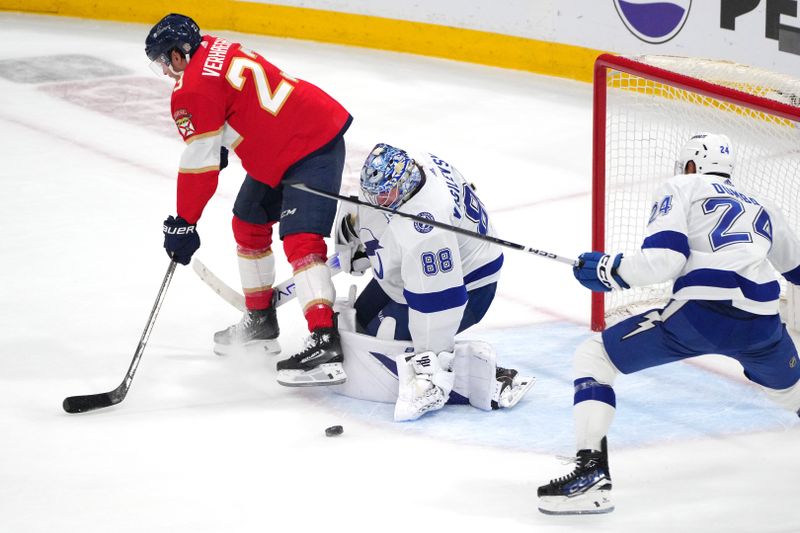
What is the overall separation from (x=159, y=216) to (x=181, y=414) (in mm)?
2017

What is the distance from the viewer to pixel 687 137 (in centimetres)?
495

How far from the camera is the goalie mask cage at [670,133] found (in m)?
4.35

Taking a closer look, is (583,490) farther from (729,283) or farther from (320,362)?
(320,362)

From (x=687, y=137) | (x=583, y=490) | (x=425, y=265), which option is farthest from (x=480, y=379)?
(x=687, y=137)

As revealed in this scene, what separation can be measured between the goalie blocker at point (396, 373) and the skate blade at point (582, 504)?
27.6 inches

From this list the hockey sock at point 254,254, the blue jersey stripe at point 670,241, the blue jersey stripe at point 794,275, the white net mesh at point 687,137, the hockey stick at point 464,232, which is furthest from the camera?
the white net mesh at point 687,137

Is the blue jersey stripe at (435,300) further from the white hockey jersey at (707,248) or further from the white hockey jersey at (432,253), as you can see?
the white hockey jersey at (707,248)

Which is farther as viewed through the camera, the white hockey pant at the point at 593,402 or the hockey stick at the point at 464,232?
the hockey stick at the point at 464,232

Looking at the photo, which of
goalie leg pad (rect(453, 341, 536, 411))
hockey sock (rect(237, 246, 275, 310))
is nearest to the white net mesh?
goalie leg pad (rect(453, 341, 536, 411))

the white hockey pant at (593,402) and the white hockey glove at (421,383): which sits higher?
the white hockey pant at (593,402)

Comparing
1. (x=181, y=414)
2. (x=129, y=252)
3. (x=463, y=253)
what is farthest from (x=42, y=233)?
(x=463, y=253)

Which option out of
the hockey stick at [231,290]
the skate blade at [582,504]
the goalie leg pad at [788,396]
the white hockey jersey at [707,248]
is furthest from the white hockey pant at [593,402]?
the hockey stick at [231,290]

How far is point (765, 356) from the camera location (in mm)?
3311

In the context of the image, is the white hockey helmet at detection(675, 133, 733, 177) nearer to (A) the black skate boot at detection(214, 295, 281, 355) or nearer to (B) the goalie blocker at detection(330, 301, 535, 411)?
(B) the goalie blocker at detection(330, 301, 535, 411)
